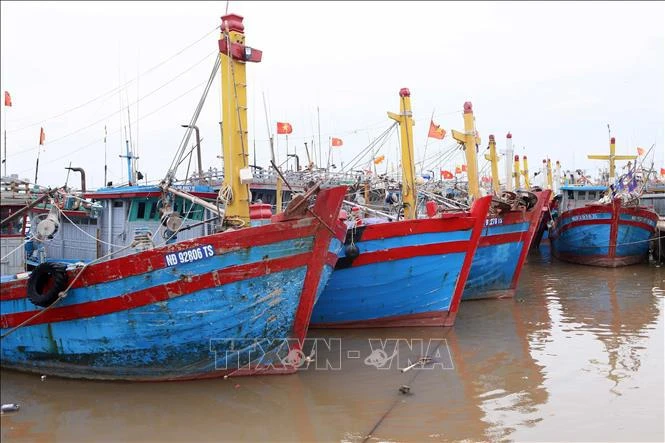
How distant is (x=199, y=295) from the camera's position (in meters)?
7.57

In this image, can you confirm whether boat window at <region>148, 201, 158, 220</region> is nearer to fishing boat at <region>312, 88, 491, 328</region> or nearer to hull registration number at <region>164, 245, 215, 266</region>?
hull registration number at <region>164, 245, 215, 266</region>

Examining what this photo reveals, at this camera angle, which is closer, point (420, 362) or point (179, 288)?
point (179, 288)

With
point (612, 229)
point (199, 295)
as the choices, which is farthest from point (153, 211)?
point (612, 229)

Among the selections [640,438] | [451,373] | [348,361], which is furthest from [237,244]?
[640,438]

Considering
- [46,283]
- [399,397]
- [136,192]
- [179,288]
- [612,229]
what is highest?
[136,192]

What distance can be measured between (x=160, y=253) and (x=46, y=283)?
6.06 ft

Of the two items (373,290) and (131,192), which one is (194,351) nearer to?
(131,192)

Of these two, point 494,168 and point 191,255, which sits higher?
point 494,168

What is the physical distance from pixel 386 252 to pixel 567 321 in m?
4.82

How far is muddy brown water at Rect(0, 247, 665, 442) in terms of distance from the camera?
259 inches

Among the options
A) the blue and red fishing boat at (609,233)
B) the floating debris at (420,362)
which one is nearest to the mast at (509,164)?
the blue and red fishing boat at (609,233)

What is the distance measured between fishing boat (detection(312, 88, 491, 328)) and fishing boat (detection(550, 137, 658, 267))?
13.0 m

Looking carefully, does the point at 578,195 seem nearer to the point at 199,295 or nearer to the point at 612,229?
the point at 612,229

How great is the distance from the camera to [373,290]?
11.1 metres
